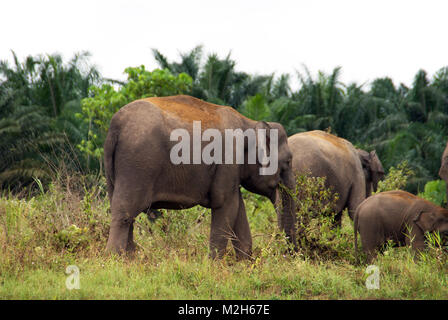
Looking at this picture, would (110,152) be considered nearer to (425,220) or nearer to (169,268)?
(169,268)

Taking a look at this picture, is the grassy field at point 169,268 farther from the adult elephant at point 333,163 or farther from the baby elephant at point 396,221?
the adult elephant at point 333,163

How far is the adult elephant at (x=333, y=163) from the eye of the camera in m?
8.43

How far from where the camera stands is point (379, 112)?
86.6 ft

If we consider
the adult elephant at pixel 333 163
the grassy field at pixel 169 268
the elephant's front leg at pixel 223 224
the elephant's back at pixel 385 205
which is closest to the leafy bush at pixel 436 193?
the adult elephant at pixel 333 163

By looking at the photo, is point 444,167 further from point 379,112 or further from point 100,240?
point 379,112

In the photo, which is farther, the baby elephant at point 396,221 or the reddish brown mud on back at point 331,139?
the reddish brown mud on back at point 331,139

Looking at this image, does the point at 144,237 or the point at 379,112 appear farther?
the point at 379,112

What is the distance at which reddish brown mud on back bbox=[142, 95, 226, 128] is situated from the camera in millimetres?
6773

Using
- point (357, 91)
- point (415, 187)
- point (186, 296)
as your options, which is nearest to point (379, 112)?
point (357, 91)

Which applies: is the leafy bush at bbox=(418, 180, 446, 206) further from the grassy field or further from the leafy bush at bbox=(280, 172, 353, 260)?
the leafy bush at bbox=(280, 172, 353, 260)

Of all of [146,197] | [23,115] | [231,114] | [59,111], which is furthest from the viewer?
[59,111]

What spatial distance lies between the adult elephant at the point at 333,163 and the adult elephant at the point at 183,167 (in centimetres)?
96

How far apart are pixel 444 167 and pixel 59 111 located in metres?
16.8

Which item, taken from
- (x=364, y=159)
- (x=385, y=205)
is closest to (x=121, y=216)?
(x=385, y=205)
